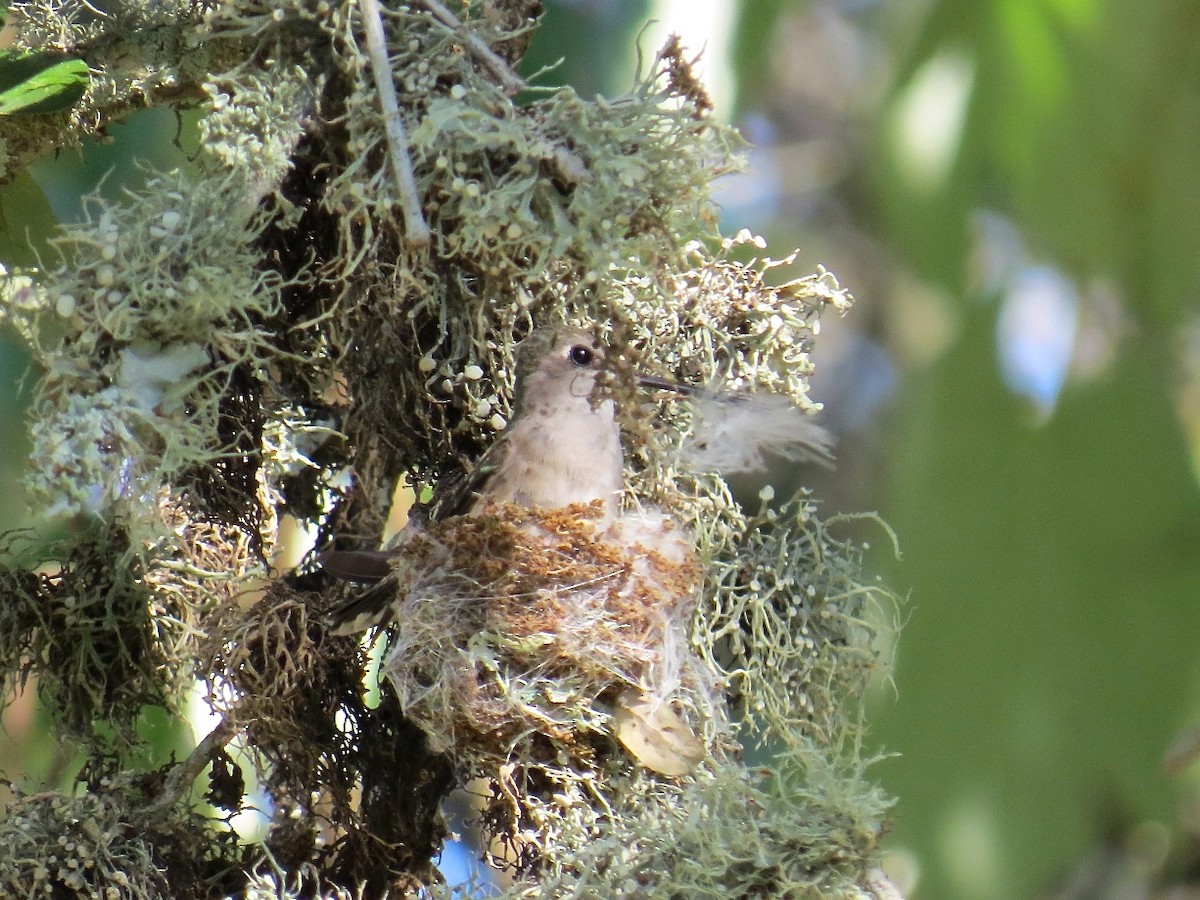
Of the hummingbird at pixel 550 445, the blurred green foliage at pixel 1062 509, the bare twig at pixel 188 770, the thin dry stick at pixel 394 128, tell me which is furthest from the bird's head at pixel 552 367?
the blurred green foliage at pixel 1062 509

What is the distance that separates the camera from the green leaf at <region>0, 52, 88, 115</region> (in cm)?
225

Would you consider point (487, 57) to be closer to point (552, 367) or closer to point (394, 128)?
point (394, 128)

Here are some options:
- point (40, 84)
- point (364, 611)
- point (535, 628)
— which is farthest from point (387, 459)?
point (40, 84)

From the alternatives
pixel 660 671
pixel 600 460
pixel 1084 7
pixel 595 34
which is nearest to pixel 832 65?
pixel 595 34

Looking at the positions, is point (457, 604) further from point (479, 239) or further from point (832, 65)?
point (832, 65)

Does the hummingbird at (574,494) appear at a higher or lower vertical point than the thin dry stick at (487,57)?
lower

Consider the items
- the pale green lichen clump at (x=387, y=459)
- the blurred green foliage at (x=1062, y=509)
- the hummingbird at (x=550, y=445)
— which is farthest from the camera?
the hummingbird at (x=550, y=445)

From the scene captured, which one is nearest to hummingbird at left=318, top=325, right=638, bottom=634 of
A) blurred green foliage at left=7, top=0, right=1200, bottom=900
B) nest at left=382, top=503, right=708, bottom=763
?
nest at left=382, top=503, right=708, bottom=763

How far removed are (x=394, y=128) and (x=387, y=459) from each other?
0.57 metres

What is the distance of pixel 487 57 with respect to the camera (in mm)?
2113

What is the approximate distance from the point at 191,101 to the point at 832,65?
4061mm

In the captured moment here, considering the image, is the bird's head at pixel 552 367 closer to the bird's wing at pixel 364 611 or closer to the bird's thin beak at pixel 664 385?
the bird's thin beak at pixel 664 385

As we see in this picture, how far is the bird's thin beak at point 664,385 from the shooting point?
216cm

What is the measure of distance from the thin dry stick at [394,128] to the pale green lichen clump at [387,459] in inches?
1.0
